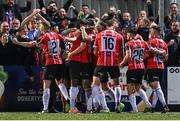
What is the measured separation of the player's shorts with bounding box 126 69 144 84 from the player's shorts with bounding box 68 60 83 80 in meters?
1.24

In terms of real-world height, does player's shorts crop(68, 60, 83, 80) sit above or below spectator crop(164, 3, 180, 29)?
below

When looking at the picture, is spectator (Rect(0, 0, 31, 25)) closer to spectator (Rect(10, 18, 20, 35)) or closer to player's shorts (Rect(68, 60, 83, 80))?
spectator (Rect(10, 18, 20, 35))

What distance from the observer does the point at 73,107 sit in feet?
58.9

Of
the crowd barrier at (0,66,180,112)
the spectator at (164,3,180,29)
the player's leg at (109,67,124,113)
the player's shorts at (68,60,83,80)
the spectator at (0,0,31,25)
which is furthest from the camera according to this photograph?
the spectator at (164,3,180,29)

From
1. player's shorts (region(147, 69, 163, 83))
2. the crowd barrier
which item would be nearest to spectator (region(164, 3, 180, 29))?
the crowd barrier

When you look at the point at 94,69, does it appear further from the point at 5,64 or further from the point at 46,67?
the point at 5,64

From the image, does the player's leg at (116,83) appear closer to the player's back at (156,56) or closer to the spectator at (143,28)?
the player's back at (156,56)

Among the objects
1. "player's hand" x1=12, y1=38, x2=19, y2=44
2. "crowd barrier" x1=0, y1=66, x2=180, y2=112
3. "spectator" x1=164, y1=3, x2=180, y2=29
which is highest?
"spectator" x1=164, y1=3, x2=180, y2=29

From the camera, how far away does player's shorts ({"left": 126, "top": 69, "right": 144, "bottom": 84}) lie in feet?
60.3

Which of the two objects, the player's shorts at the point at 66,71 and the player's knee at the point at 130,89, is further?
the player's shorts at the point at 66,71

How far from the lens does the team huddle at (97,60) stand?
1772 centimetres

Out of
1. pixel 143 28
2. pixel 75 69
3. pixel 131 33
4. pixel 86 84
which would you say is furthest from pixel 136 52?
pixel 143 28

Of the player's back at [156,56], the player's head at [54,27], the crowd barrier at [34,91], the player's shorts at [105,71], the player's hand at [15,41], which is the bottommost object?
the crowd barrier at [34,91]

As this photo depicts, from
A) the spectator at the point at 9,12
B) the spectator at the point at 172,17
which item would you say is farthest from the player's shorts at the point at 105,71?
the spectator at the point at 9,12
